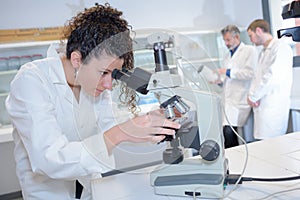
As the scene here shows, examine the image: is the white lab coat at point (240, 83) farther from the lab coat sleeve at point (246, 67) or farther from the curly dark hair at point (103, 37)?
the curly dark hair at point (103, 37)

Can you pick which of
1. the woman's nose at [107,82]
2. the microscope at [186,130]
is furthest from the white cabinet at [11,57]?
the microscope at [186,130]

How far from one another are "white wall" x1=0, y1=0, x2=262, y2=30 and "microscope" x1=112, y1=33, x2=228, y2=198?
1.82 meters

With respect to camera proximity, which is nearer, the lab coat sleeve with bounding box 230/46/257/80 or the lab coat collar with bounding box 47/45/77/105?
the lab coat collar with bounding box 47/45/77/105

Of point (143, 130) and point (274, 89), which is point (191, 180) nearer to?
point (143, 130)

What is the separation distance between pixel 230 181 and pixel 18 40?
7.94ft

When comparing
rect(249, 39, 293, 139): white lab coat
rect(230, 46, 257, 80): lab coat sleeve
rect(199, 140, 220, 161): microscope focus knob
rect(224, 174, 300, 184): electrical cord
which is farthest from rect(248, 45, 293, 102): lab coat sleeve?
rect(199, 140, 220, 161): microscope focus knob

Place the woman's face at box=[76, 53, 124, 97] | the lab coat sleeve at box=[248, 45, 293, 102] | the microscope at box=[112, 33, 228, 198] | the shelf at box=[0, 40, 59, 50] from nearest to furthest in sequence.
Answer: the microscope at box=[112, 33, 228, 198] → the woman's face at box=[76, 53, 124, 97] → the lab coat sleeve at box=[248, 45, 293, 102] → the shelf at box=[0, 40, 59, 50]

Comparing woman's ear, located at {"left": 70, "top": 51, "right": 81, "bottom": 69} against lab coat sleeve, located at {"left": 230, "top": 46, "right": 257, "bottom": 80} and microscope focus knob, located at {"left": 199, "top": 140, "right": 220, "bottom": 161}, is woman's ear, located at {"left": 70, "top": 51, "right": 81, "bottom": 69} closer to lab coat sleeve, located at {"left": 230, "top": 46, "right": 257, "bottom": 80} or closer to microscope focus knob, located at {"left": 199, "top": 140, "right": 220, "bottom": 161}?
microscope focus knob, located at {"left": 199, "top": 140, "right": 220, "bottom": 161}

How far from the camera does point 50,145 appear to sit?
2.48 ft

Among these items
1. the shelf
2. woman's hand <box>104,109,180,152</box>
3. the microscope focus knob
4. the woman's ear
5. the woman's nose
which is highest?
the shelf

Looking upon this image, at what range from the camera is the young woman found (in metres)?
0.75

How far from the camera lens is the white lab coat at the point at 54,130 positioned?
755 millimetres

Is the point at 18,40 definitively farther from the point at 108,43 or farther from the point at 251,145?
the point at 251,145

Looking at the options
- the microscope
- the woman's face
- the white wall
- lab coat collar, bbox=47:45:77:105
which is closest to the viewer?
the microscope
